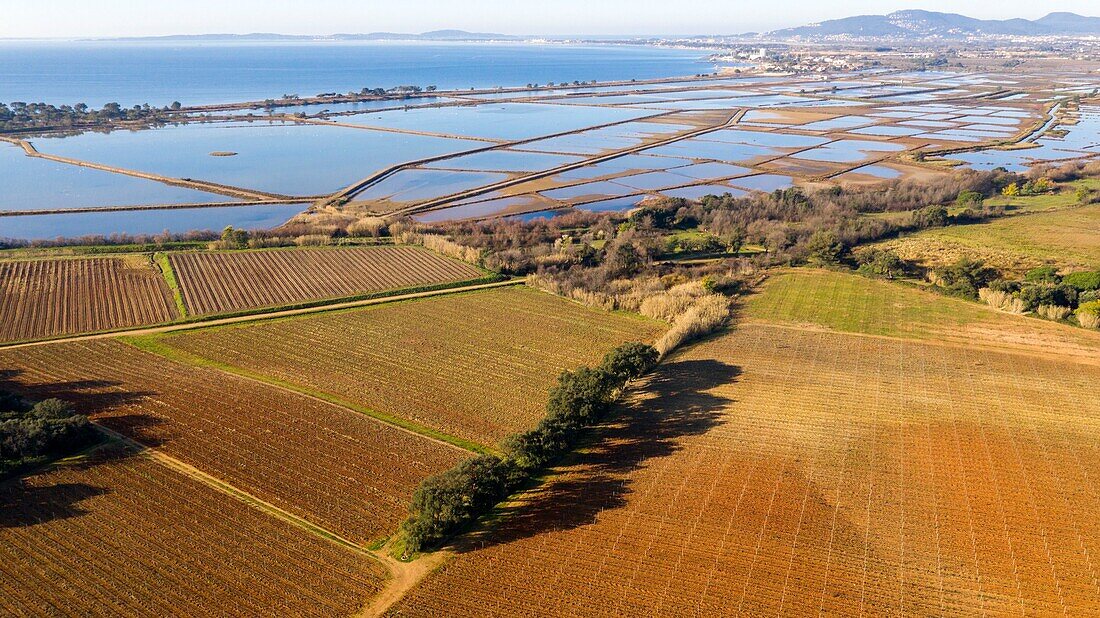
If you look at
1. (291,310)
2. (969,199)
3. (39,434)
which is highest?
(969,199)

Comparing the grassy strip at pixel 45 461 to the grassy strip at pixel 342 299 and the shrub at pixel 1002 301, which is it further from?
the shrub at pixel 1002 301

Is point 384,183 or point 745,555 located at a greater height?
point 384,183

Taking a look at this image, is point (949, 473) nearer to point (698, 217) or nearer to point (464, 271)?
point (464, 271)

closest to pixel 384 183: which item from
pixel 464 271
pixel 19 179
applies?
pixel 464 271

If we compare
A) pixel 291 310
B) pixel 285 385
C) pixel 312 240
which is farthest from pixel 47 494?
pixel 312 240

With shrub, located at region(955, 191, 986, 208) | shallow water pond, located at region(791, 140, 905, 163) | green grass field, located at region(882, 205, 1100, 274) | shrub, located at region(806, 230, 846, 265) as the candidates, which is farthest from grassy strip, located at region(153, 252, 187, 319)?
shallow water pond, located at region(791, 140, 905, 163)

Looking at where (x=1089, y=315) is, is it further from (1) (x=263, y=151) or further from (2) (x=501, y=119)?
(2) (x=501, y=119)
